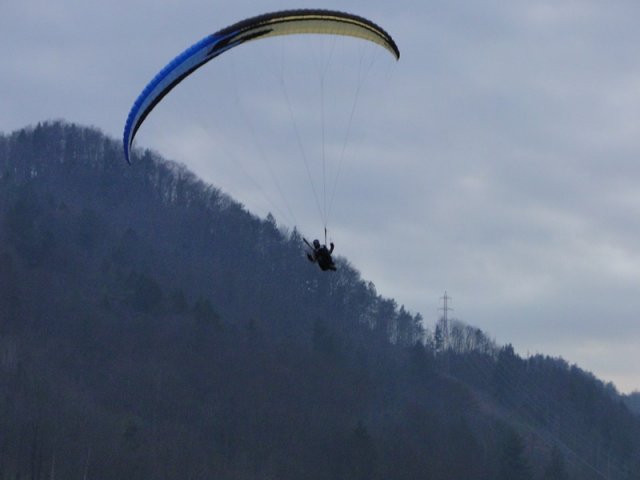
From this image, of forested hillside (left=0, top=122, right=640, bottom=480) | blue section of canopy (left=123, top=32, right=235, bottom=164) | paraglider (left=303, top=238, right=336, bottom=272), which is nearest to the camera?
paraglider (left=303, top=238, right=336, bottom=272)

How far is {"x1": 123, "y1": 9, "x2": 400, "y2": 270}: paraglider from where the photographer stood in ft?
122

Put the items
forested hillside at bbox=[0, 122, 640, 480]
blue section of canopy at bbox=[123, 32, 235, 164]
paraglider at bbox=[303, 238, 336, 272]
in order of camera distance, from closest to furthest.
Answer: paraglider at bbox=[303, 238, 336, 272], blue section of canopy at bbox=[123, 32, 235, 164], forested hillside at bbox=[0, 122, 640, 480]

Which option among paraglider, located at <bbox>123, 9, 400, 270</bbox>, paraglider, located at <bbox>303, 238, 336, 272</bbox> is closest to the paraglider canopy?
paraglider, located at <bbox>123, 9, 400, 270</bbox>

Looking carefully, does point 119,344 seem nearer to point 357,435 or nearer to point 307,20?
point 357,435

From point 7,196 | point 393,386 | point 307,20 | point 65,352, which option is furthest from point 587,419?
point 307,20

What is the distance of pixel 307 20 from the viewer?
124ft

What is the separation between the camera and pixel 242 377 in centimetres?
14500

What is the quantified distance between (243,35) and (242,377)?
109664mm

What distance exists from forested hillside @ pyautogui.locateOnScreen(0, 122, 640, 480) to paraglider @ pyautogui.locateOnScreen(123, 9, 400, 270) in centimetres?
6602

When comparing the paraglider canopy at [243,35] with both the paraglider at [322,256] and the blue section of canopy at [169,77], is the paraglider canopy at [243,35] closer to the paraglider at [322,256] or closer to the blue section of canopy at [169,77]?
the blue section of canopy at [169,77]

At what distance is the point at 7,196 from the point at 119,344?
4765 cm

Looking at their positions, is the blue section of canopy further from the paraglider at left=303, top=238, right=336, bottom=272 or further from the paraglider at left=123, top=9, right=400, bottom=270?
the paraglider at left=303, top=238, right=336, bottom=272

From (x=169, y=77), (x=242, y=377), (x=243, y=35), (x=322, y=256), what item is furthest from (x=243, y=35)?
(x=242, y=377)

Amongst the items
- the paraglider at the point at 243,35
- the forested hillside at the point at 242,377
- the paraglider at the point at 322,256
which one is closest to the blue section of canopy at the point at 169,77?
the paraglider at the point at 243,35
